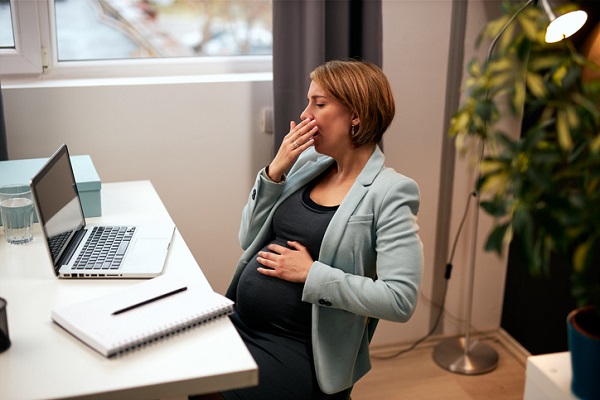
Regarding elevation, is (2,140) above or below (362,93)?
below

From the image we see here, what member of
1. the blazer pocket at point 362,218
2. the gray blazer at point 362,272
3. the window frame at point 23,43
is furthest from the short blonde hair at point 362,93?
the window frame at point 23,43

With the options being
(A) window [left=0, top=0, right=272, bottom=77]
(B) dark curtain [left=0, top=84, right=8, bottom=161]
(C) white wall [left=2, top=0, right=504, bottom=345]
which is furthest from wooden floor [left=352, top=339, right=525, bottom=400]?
(B) dark curtain [left=0, top=84, right=8, bottom=161]

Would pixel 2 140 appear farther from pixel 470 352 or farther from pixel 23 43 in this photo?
pixel 470 352

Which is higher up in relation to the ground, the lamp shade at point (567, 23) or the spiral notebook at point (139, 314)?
the lamp shade at point (567, 23)

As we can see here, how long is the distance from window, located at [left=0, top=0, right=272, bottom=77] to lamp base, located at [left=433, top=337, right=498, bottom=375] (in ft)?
4.50

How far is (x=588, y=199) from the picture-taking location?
37.7 inches

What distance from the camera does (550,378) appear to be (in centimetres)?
114

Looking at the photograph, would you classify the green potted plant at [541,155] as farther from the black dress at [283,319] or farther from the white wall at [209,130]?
the white wall at [209,130]

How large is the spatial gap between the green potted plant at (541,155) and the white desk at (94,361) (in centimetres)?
62

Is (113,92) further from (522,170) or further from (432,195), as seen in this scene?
(522,170)

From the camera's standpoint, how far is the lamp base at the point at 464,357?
2.90m

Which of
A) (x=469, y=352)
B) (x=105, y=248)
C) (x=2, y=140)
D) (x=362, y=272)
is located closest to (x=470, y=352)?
(x=469, y=352)

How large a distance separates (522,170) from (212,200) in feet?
6.07

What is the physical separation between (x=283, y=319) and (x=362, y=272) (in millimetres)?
239
